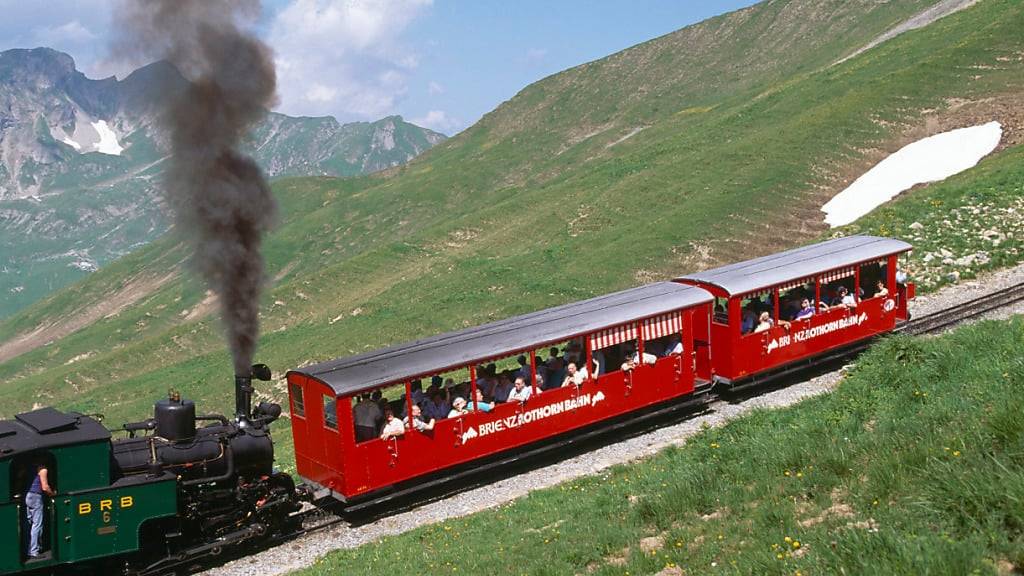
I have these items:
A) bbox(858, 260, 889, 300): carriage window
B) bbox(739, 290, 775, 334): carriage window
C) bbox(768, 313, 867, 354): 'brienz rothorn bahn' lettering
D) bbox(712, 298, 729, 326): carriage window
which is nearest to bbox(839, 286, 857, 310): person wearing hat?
bbox(768, 313, 867, 354): 'brienz rothorn bahn' lettering

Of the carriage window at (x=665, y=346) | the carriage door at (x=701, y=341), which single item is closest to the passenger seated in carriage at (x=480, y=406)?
the carriage window at (x=665, y=346)

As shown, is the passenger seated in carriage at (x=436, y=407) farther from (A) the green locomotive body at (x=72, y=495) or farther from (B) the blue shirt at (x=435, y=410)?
(A) the green locomotive body at (x=72, y=495)

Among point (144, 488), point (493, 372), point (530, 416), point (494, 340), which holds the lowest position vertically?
point (530, 416)

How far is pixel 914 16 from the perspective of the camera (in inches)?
3024

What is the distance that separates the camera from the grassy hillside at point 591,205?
40.7 meters

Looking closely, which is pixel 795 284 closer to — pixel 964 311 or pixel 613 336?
pixel 613 336

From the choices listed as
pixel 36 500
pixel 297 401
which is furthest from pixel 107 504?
pixel 297 401

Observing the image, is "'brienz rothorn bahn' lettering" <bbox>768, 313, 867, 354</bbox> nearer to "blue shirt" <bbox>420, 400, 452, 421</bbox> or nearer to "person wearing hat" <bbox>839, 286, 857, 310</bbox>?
"person wearing hat" <bbox>839, 286, 857, 310</bbox>

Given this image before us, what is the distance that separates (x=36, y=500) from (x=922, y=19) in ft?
260

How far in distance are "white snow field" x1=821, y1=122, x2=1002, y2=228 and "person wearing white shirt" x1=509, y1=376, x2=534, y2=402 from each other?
2688 centimetres

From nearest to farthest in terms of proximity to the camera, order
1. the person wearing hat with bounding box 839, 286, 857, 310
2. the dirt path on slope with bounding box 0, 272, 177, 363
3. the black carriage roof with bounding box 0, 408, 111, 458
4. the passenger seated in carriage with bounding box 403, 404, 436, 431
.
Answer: the black carriage roof with bounding box 0, 408, 111, 458 < the passenger seated in carriage with bounding box 403, 404, 436, 431 < the person wearing hat with bounding box 839, 286, 857, 310 < the dirt path on slope with bounding box 0, 272, 177, 363

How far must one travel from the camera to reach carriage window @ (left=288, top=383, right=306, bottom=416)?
1694cm

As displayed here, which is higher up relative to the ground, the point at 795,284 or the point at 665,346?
the point at 795,284

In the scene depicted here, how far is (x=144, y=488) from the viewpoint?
1330cm
